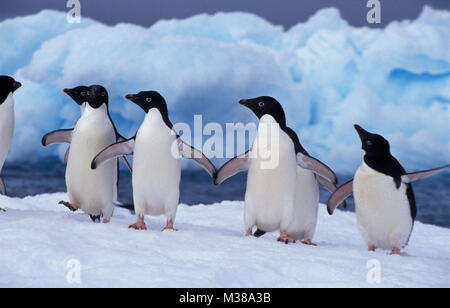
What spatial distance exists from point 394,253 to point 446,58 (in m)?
4.08

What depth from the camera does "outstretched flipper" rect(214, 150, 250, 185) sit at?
2140 millimetres

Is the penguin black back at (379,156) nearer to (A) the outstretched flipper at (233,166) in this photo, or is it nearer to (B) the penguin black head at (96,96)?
(A) the outstretched flipper at (233,166)

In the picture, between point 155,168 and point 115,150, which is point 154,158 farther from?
point 115,150

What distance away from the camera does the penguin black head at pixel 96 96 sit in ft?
7.33

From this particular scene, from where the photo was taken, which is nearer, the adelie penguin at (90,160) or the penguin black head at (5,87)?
the adelie penguin at (90,160)

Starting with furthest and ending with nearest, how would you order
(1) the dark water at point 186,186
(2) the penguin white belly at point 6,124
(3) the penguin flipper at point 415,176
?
(1) the dark water at point 186,186, (2) the penguin white belly at point 6,124, (3) the penguin flipper at point 415,176

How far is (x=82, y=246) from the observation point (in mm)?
1782

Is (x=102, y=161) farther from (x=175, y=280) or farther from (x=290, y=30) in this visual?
(x=290, y=30)

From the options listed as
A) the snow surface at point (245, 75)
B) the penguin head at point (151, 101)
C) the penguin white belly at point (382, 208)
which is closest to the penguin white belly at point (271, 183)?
the penguin white belly at point (382, 208)

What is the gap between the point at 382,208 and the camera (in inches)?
80.5

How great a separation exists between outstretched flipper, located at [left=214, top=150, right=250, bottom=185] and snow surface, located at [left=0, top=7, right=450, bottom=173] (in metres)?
3.05

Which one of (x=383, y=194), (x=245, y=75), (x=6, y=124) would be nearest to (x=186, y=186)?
(x=245, y=75)

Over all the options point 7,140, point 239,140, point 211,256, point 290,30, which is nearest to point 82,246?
point 211,256

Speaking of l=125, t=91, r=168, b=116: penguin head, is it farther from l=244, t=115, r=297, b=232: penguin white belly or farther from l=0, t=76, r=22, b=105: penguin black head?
l=0, t=76, r=22, b=105: penguin black head
